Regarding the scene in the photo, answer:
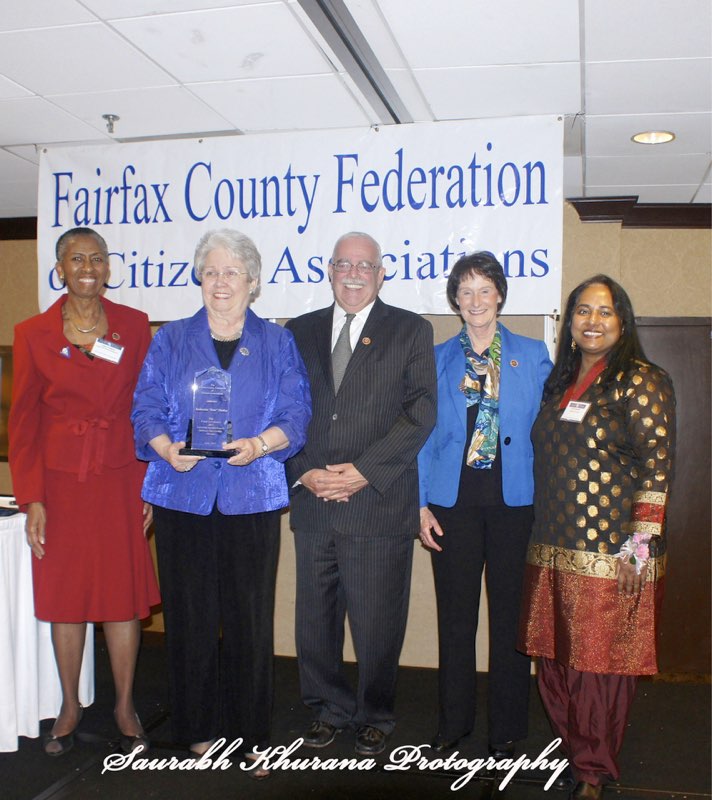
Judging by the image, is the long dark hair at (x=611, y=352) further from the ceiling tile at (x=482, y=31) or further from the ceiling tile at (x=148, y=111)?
the ceiling tile at (x=148, y=111)

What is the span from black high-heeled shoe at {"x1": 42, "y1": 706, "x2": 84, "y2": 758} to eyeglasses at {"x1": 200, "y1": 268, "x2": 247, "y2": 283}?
1823 mm

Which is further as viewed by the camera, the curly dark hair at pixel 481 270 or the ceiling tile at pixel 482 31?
the curly dark hair at pixel 481 270

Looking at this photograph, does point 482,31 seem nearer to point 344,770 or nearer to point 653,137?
point 653,137

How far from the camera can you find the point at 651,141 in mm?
3602

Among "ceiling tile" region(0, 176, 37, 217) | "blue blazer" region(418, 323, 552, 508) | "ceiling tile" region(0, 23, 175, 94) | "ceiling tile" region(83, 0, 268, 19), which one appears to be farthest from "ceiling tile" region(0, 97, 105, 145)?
"blue blazer" region(418, 323, 552, 508)

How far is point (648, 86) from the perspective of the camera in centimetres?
302

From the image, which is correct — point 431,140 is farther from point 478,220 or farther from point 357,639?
point 357,639

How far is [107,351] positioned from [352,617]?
135 cm

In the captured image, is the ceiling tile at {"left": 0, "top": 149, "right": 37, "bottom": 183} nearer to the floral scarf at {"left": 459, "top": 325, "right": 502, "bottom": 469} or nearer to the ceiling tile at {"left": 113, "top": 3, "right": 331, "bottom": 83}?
the ceiling tile at {"left": 113, "top": 3, "right": 331, "bottom": 83}

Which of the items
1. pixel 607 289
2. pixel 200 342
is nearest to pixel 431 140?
pixel 607 289

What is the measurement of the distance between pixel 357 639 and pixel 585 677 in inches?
32.1

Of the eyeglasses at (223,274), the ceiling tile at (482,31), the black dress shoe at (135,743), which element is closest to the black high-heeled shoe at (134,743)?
the black dress shoe at (135,743)

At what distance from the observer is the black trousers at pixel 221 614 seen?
2.68m

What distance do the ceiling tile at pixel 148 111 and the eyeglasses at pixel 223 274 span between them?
0.97 metres
